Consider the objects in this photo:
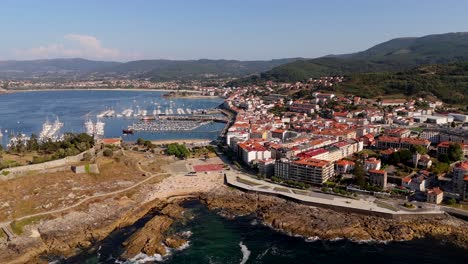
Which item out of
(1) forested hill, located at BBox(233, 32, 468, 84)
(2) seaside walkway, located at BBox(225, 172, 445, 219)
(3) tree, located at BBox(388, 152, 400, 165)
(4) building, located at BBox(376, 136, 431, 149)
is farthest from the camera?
(1) forested hill, located at BBox(233, 32, 468, 84)

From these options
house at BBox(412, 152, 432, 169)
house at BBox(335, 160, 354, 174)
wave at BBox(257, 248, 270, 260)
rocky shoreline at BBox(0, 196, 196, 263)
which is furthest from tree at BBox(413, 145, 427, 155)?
rocky shoreline at BBox(0, 196, 196, 263)

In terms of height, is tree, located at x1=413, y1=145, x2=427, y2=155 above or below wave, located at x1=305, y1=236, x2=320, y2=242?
above

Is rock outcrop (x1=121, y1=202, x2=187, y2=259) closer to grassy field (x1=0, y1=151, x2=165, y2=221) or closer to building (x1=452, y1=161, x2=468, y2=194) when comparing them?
grassy field (x1=0, y1=151, x2=165, y2=221)

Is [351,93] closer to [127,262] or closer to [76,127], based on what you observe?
[76,127]

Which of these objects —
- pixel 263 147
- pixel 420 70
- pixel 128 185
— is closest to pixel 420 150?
pixel 263 147

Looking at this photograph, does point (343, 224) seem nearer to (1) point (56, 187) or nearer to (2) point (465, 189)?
(2) point (465, 189)

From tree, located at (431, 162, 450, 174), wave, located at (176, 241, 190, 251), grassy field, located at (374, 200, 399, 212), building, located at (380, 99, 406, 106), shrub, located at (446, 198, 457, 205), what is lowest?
wave, located at (176, 241, 190, 251)

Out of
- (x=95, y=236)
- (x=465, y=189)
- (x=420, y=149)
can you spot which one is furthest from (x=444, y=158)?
(x=95, y=236)
